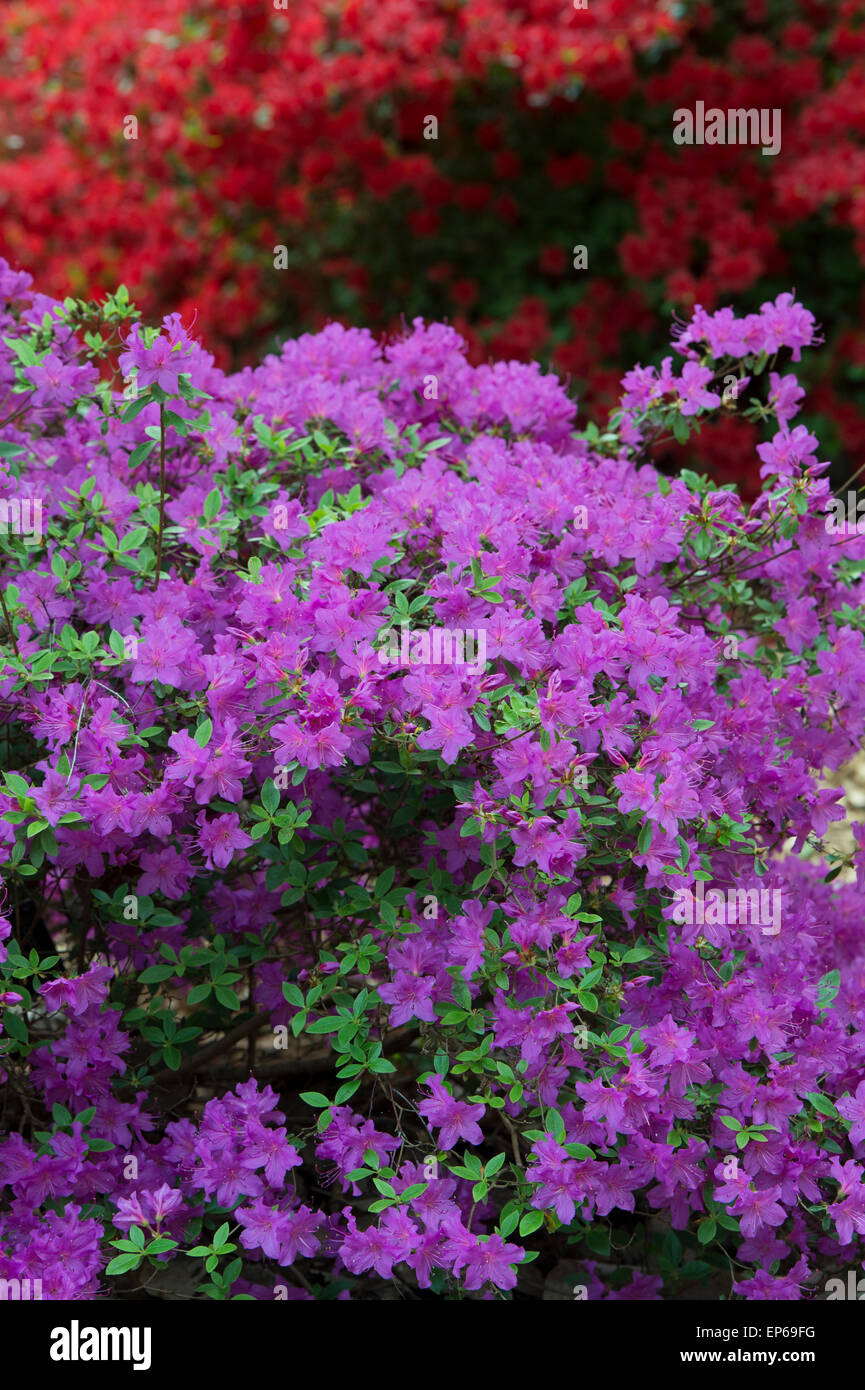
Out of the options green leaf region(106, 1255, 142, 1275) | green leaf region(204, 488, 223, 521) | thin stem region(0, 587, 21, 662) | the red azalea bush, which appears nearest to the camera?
green leaf region(106, 1255, 142, 1275)

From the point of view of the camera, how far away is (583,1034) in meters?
1.65

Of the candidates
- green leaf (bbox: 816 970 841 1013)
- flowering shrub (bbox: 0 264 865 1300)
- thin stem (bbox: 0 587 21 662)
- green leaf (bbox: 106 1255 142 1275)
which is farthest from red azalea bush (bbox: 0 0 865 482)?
green leaf (bbox: 106 1255 142 1275)

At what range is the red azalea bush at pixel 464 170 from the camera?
15.5ft

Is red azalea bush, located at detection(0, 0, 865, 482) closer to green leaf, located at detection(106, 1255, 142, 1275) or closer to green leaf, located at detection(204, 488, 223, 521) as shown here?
green leaf, located at detection(204, 488, 223, 521)

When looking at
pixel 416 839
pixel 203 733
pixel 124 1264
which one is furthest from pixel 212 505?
pixel 124 1264

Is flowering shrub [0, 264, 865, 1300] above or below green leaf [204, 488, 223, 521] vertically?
below

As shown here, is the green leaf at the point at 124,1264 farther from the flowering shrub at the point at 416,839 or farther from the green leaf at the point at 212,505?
the green leaf at the point at 212,505

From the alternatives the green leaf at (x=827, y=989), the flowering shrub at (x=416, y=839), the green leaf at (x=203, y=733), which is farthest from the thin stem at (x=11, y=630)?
the green leaf at (x=827, y=989)

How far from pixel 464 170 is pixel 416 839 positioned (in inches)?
153

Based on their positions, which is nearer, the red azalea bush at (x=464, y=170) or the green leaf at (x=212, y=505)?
the green leaf at (x=212, y=505)

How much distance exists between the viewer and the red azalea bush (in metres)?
4.73

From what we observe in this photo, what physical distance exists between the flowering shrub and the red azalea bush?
112 inches

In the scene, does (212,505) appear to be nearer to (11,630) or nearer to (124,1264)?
(11,630)

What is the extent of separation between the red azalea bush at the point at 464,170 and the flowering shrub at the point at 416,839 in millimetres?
2850
